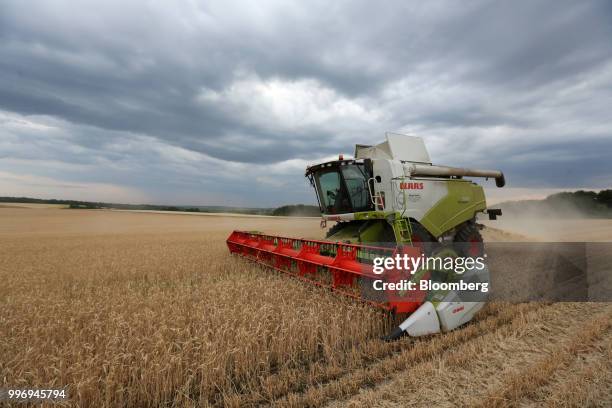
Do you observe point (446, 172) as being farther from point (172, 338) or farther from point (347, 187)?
point (172, 338)

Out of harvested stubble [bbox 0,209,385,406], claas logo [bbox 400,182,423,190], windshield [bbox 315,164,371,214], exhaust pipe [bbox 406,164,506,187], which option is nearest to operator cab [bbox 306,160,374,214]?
windshield [bbox 315,164,371,214]

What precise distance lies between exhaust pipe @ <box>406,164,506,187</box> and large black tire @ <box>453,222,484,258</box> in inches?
52.9

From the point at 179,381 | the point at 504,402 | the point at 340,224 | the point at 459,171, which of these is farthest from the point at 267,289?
the point at 459,171

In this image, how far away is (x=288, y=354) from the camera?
10.2 feet

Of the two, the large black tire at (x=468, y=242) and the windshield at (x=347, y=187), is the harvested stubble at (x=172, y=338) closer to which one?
the windshield at (x=347, y=187)

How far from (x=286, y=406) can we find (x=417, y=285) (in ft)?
6.32

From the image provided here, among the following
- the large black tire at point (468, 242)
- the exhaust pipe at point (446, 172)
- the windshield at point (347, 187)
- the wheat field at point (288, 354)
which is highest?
the exhaust pipe at point (446, 172)

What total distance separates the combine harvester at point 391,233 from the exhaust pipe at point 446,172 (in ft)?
0.08

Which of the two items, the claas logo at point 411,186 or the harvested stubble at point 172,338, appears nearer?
the harvested stubble at point 172,338

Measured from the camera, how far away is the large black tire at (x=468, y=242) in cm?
747

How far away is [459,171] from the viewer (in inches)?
309

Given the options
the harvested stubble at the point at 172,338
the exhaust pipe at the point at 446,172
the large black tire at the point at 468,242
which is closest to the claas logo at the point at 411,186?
the exhaust pipe at the point at 446,172

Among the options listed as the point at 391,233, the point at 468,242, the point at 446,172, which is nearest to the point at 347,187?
the point at 391,233

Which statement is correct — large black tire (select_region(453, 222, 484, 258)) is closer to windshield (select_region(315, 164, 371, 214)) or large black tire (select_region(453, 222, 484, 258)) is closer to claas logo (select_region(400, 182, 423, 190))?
claas logo (select_region(400, 182, 423, 190))
